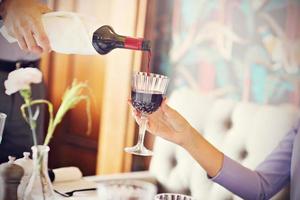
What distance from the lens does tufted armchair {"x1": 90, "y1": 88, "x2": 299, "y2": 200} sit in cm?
158

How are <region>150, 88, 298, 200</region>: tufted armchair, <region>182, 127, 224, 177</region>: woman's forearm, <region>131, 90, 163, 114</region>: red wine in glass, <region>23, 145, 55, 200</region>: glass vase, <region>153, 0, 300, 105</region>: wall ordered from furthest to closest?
<region>153, 0, 300, 105</region>: wall, <region>150, 88, 298, 200</region>: tufted armchair, <region>182, 127, 224, 177</region>: woman's forearm, <region>131, 90, 163, 114</region>: red wine in glass, <region>23, 145, 55, 200</region>: glass vase

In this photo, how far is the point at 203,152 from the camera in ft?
4.29

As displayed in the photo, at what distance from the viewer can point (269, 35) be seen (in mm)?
1869

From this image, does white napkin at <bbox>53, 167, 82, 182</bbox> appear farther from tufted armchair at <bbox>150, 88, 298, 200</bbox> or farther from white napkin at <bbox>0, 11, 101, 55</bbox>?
tufted armchair at <bbox>150, 88, 298, 200</bbox>

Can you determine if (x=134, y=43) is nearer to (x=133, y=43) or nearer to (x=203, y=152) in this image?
(x=133, y=43)

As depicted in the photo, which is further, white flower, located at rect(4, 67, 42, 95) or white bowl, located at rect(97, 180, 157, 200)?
white flower, located at rect(4, 67, 42, 95)

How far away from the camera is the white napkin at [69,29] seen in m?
1.21

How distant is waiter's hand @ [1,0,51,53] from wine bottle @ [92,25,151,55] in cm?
14

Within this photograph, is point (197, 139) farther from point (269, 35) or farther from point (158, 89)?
point (269, 35)

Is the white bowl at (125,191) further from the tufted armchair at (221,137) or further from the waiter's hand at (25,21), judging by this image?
the tufted armchair at (221,137)

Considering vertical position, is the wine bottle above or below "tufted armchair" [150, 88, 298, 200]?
above

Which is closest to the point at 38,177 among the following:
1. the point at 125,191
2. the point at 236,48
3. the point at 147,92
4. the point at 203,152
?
the point at 125,191

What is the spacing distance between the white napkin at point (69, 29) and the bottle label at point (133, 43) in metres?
0.09

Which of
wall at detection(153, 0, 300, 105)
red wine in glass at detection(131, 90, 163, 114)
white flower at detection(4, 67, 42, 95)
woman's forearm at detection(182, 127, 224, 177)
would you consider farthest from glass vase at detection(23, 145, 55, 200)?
wall at detection(153, 0, 300, 105)
